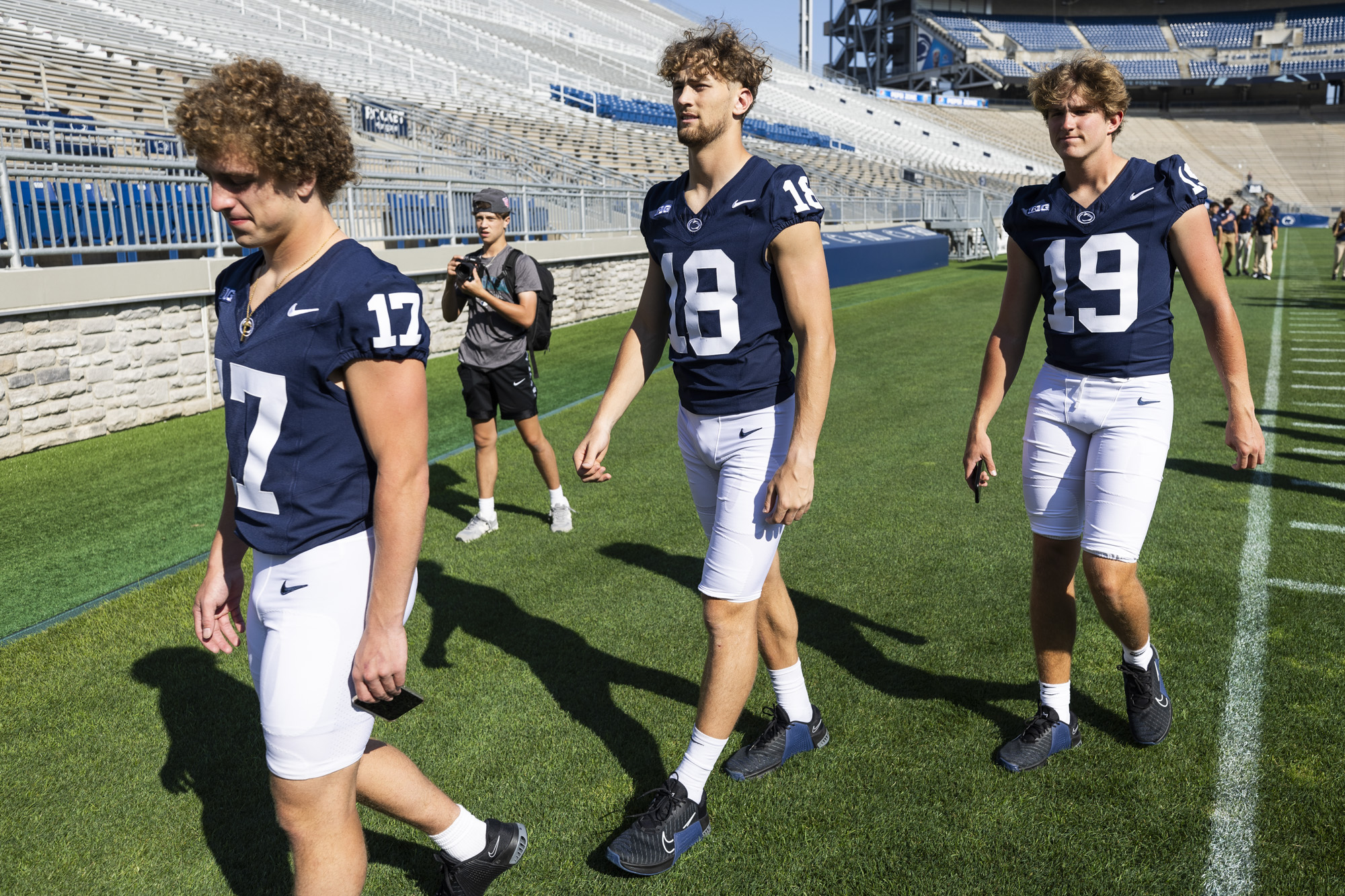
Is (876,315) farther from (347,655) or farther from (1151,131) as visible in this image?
(1151,131)

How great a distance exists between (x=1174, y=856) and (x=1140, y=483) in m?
1.13

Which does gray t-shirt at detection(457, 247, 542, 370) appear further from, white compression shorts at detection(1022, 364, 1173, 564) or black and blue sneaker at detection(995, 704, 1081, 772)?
black and blue sneaker at detection(995, 704, 1081, 772)

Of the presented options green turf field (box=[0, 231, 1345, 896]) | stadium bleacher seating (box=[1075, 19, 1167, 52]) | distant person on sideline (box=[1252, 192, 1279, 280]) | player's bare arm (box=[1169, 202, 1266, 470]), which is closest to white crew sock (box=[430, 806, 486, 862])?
green turf field (box=[0, 231, 1345, 896])

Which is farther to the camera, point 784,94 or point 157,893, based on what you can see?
point 784,94

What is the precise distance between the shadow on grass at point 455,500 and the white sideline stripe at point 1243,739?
3937 millimetres

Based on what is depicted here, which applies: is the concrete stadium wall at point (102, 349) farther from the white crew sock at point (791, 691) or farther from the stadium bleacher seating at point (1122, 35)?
the stadium bleacher seating at point (1122, 35)

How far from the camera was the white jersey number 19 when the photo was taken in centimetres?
307

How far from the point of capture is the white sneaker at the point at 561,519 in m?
5.96

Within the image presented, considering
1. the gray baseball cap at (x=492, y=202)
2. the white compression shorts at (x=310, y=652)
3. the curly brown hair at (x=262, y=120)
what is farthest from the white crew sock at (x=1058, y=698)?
the gray baseball cap at (x=492, y=202)

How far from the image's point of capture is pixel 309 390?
6.33 ft

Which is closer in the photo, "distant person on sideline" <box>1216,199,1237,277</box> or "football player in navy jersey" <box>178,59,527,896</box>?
"football player in navy jersey" <box>178,59,527,896</box>

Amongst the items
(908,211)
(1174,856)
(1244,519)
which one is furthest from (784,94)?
(1174,856)

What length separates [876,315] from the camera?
667 inches

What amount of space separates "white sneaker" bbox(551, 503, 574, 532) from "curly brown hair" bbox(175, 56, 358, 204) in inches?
162
